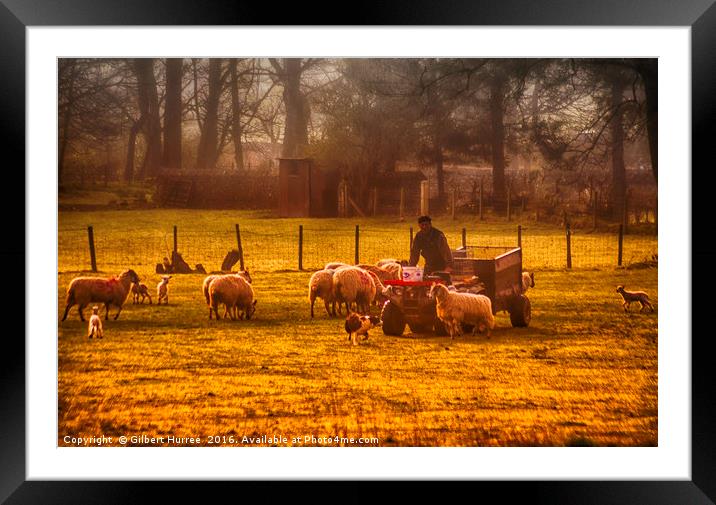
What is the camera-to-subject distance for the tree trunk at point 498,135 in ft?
23.4

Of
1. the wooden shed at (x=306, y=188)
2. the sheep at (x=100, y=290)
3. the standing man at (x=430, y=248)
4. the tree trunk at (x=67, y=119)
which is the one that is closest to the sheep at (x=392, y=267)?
the standing man at (x=430, y=248)

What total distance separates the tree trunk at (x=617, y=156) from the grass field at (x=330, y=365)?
A: 0.44m

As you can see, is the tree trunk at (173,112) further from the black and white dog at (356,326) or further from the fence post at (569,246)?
the fence post at (569,246)

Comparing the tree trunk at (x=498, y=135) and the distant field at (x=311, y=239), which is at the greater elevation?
the tree trunk at (x=498, y=135)

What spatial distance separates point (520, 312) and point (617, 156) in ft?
4.96

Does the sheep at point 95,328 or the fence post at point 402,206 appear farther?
the fence post at point 402,206

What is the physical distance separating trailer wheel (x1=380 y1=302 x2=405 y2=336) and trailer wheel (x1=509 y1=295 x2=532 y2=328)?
903 millimetres

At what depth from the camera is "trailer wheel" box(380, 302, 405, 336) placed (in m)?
7.21

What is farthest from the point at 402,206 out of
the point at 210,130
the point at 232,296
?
the point at 210,130

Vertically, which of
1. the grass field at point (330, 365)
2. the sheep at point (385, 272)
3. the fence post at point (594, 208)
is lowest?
the grass field at point (330, 365)

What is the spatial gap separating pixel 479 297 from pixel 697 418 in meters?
1.88
